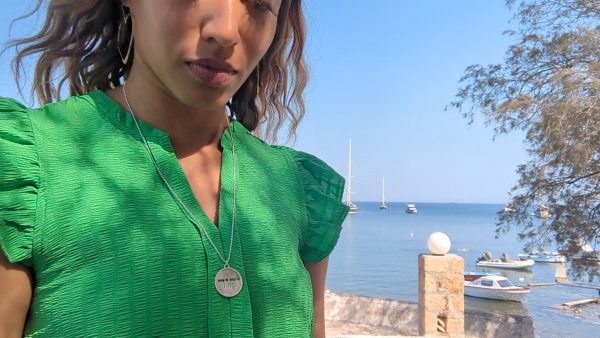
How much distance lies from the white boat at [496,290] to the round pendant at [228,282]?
2279 centimetres

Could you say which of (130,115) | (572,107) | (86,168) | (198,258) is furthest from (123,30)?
(572,107)

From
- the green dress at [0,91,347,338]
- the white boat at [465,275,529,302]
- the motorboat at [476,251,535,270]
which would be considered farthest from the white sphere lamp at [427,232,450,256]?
the motorboat at [476,251,535,270]

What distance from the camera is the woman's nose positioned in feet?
2.19

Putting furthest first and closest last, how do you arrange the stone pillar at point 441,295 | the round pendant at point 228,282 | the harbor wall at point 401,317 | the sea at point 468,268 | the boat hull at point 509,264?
the boat hull at point 509,264 → the sea at point 468,268 → the harbor wall at point 401,317 → the stone pillar at point 441,295 → the round pendant at point 228,282

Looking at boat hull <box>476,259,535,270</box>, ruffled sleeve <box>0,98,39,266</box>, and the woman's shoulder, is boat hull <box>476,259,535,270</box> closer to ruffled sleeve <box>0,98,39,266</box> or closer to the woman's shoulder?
the woman's shoulder

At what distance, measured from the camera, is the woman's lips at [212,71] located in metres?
0.68

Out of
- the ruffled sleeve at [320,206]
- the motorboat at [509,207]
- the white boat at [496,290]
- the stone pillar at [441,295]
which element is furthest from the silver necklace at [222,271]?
the white boat at [496,290]

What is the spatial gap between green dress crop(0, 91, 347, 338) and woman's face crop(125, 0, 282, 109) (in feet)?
0.30

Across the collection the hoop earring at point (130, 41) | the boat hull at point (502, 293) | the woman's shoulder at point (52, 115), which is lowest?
the boat hull at point (502, 293)

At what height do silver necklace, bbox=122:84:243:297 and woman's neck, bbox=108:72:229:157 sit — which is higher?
woman's neck, bbox=108:72:229:157

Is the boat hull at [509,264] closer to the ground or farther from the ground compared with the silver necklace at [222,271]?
farther from the ground

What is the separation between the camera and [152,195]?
2.21ft

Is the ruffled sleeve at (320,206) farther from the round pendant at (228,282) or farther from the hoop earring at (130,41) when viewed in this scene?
the hoop earring at (130,41)

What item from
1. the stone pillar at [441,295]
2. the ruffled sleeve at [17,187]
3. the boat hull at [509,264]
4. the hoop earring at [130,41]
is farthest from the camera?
the boat hull at [509,264]
